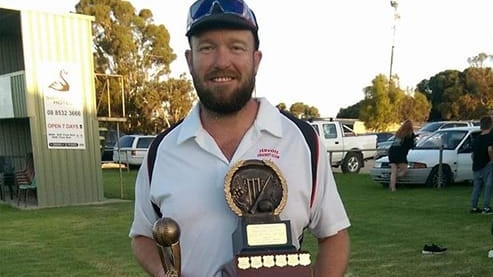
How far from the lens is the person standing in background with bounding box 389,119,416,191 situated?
1350 centimetres

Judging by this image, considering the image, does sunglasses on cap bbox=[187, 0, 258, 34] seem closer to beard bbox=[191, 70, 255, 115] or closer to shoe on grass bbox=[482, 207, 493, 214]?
beard bbox=[191, 70, 255, 115]

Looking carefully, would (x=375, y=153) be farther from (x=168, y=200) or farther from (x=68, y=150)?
(x=168, y=200)

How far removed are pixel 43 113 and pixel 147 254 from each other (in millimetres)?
12216

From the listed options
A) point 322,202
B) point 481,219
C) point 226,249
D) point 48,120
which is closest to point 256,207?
point 226,249

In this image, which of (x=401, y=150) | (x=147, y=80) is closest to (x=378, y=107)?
(x=147, y=80)

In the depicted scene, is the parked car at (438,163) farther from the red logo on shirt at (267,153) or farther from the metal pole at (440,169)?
the red logo on shirt at (267,153)

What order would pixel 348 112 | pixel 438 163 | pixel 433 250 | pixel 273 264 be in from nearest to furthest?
pixel 273 264 < pixel 433 250 < pixel 438 163 < pixel 348 112

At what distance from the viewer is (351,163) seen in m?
20.6

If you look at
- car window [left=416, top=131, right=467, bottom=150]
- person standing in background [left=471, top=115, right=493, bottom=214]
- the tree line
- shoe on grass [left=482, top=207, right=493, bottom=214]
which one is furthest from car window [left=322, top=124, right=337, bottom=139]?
the tree line

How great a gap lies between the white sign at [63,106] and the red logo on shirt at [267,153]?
12.4 m

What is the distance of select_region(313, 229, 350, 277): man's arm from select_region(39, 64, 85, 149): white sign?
40.9ft

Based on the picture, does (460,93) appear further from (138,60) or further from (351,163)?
(351,163)

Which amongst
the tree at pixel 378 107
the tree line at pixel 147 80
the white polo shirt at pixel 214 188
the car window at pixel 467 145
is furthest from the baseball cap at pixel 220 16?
the tree at pixel 378 107

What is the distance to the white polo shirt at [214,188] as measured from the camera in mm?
1760
